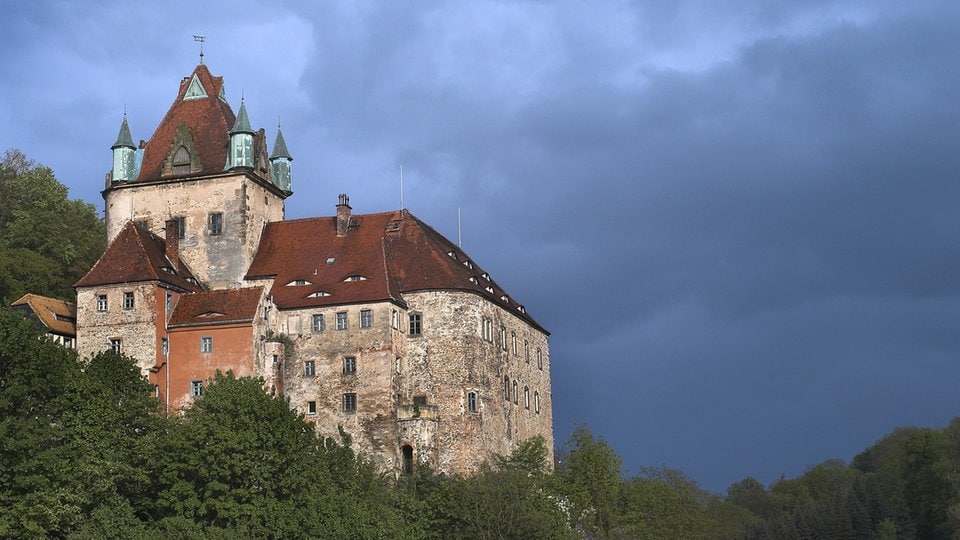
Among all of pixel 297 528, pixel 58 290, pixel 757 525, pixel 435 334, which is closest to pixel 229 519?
pixel 297 528

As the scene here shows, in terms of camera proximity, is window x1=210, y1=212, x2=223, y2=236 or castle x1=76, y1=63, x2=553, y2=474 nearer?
castle x1=76, y1=63, x2=553, y2=474

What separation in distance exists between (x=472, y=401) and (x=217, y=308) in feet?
47.8

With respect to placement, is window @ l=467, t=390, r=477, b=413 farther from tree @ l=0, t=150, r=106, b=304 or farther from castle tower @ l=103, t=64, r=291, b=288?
tree @ l=0, t=150, r=106, b=304

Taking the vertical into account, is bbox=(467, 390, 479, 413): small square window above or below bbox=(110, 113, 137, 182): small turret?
below

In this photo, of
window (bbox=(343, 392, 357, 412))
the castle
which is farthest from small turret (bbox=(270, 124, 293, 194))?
window (bbox=(343, 392, 357, 412))

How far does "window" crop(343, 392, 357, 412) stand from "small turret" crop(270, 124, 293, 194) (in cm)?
1646

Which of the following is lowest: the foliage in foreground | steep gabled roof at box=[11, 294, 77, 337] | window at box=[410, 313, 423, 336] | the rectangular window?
the foliage in foreground

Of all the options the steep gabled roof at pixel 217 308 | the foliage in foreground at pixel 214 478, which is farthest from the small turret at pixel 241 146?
the foliage in foreground at pixel 214 478

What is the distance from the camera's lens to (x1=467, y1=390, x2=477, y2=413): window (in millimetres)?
76562

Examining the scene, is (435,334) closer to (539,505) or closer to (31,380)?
(539,505)

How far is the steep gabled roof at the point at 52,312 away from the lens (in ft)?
252

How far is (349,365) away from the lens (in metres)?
76.0

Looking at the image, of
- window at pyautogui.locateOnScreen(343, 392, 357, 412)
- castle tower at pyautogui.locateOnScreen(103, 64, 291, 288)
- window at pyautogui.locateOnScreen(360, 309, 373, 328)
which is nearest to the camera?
window at pyautogui.locateOnScreen(343, 392, 357, 412)

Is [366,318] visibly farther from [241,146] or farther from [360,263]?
[241,146]
